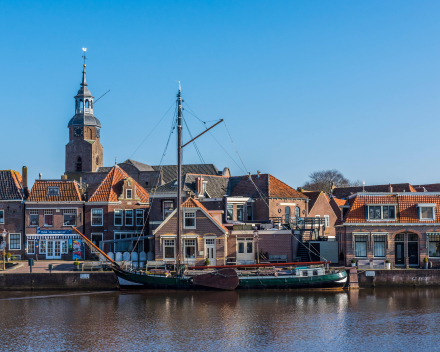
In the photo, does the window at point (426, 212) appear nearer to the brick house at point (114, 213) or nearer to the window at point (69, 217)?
the brick house at point (114, 213)

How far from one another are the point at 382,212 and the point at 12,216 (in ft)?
118

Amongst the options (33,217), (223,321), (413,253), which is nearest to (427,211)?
(413,253)

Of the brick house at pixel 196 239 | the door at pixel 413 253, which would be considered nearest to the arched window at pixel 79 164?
the brick house at pixel 196 239

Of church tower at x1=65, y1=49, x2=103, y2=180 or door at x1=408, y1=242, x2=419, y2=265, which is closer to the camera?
door at x1=408, y1=242, x2=419, y2=265

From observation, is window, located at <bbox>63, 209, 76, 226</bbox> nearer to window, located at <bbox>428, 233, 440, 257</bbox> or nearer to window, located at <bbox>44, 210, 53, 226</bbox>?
window, located at <bbox>44, 210, 53, 226</bbox>

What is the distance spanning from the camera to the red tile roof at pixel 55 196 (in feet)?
184

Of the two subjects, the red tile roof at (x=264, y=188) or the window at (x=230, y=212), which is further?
the red tile roof at (x=264, y=188)

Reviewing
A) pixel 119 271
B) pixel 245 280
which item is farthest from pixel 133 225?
pixel 245 280

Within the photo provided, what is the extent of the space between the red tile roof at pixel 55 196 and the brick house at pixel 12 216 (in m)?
1.53

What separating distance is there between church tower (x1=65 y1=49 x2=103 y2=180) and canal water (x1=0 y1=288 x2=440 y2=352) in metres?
59.0

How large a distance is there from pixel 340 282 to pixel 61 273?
21898 millimetres

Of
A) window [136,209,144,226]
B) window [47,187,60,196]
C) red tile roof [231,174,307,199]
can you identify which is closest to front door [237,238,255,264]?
red tile roof [231,174,307,199]

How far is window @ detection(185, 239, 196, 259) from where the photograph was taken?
159 ft

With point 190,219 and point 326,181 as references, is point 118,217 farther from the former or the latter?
point 326,181
